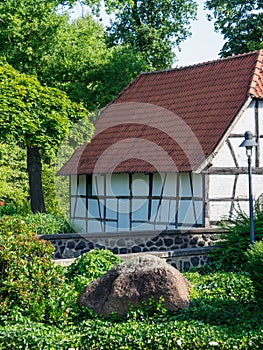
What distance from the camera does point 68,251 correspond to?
18.3 m

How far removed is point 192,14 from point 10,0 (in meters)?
14.2

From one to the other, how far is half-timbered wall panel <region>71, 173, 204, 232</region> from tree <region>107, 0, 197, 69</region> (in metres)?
12.9

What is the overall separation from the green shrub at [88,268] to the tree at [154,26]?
22.9 meters

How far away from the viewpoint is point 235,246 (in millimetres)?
17031

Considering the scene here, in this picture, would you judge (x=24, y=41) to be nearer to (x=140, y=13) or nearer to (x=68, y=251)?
(x=68, y=251)

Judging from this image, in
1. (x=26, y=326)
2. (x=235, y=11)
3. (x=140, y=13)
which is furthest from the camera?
(x=140, y=13)

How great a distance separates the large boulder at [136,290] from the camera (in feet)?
37.1

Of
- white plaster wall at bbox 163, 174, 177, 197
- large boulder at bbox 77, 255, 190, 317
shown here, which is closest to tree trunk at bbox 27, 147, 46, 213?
white plaster wall at bbox 163, 174, 177, 197

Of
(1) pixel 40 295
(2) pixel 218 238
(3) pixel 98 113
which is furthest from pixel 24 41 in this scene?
(1) pixel 40 295

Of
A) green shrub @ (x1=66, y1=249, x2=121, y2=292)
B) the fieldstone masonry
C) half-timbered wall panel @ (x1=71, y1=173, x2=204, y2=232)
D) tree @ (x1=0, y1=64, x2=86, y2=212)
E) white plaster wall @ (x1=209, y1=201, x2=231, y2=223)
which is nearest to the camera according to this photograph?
green shrub @ (x1=66, y1=249, x2=121, y2=292)

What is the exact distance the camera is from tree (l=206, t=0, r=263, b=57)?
30922 mm

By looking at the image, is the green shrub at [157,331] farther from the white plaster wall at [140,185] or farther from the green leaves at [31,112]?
the white plaster wall at [140,185]

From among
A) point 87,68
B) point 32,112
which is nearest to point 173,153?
point 32,112

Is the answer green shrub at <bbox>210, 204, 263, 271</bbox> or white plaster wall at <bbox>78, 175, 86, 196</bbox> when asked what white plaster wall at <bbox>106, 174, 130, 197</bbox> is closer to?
white plaster wall at <bbox>78, 175, 86, 196</bbox>
